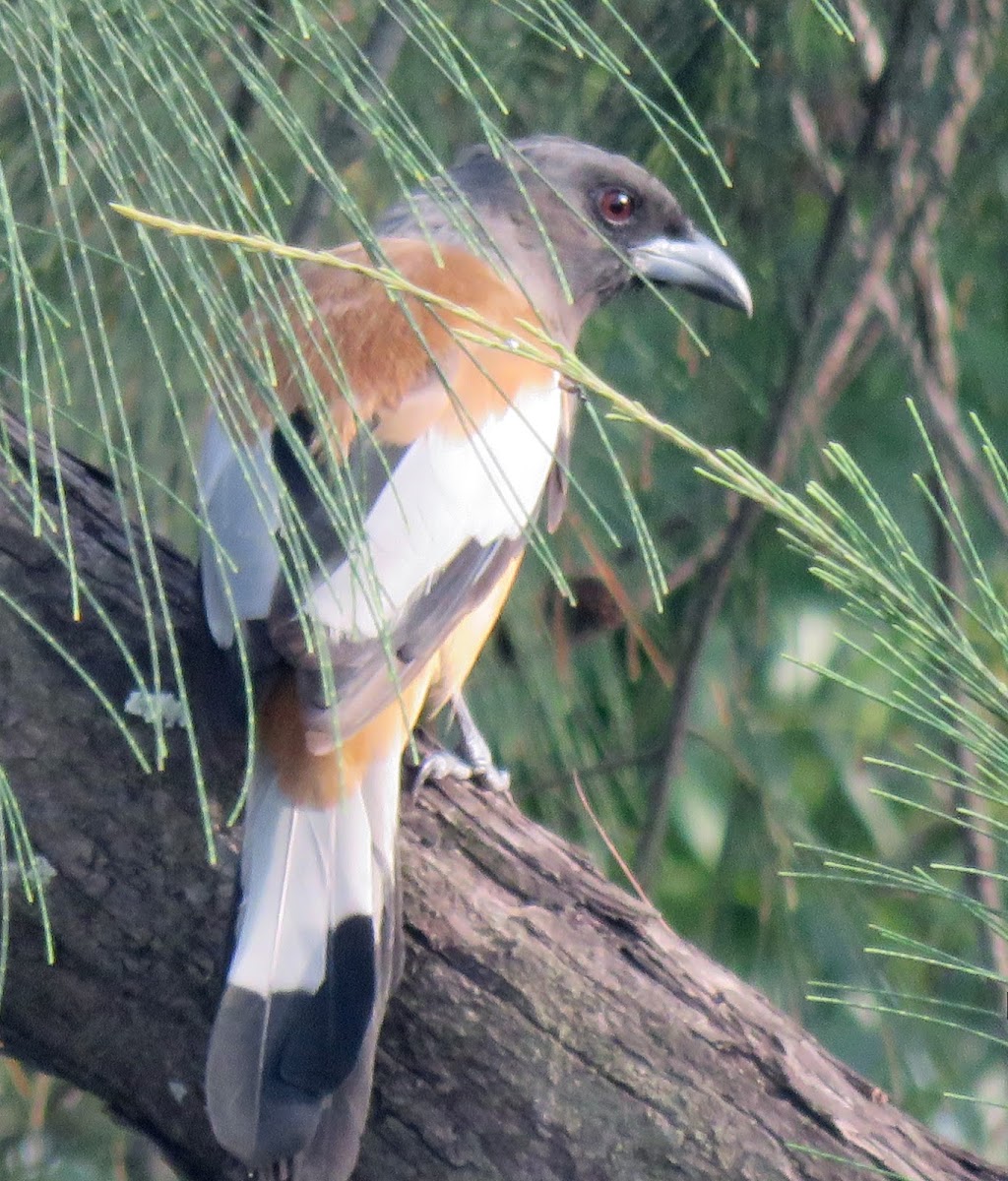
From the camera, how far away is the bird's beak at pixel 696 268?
345 centimetres

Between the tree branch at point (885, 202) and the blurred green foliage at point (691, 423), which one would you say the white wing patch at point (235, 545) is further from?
the tree branch at point (885, 202)

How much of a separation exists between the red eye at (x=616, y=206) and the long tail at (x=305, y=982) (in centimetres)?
166

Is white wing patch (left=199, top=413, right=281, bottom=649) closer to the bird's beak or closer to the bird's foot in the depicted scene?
→ the bird's foot

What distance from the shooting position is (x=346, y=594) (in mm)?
2344

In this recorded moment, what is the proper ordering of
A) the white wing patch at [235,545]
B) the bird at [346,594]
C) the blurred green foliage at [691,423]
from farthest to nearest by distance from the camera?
the blurred green foliage at [691,423] < the white wing patch at [235,545] < the bird at [346,594]

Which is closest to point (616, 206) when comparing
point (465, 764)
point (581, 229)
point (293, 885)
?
point (581, 229)

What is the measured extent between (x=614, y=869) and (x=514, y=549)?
1255 millimetres

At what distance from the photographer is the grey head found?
3434mm

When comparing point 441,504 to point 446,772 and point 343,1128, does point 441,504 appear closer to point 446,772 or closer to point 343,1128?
point 446,772

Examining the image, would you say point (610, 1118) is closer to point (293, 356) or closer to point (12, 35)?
point (293, 356)

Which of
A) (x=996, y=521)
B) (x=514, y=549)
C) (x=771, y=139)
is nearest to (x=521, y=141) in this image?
(x=771, y=139)

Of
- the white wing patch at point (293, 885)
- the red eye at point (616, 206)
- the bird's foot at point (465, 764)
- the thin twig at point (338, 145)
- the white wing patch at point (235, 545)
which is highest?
the thin twig at point (338, 145)

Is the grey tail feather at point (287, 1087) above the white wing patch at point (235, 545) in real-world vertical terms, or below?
below

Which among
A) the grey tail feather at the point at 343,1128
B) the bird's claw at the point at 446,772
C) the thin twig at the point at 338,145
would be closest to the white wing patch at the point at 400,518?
the bird's claw at the point at 446,772
